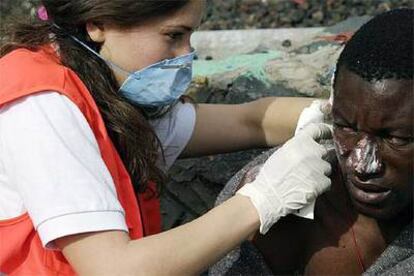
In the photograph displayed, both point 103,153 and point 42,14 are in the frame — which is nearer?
point 103,153

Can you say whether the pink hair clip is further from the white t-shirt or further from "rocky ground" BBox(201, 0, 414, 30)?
"rocky ground" BBox(201, 0, 414, 30)

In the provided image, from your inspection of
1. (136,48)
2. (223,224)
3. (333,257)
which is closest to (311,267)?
(333,257)

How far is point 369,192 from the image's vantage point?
6.82ft

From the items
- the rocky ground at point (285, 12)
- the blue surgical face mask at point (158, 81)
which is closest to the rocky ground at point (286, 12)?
the rocky ground at point (285, 12)

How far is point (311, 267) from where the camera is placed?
90.0 inches

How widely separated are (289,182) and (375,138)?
278 millimetres

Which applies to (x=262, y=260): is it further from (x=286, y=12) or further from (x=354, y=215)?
(x=286, y=12)

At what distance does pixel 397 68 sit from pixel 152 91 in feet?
2.51

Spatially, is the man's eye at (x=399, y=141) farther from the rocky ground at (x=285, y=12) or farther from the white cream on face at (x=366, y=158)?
the rocky ground at (x=285, y=12)

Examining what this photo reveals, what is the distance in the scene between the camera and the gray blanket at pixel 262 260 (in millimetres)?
2115

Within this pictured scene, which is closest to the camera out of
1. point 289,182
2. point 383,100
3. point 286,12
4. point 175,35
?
point 383,100

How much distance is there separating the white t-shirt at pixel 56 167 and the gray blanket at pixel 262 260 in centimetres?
33

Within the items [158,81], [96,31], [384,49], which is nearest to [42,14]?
[96,31]

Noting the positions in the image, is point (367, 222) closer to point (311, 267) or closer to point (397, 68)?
point (311, 267)
